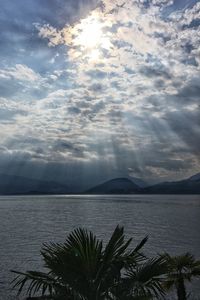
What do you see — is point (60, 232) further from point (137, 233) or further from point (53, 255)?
point (53, 255)

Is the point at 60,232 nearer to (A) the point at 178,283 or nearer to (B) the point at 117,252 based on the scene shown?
(A) the point at 178,283

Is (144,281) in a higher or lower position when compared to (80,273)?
lower

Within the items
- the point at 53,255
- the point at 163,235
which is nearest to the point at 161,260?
the point at 53,255

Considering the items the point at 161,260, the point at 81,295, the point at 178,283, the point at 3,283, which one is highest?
the point at 161,260

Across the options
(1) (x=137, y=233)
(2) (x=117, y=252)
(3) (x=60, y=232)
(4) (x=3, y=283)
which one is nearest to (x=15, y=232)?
(3) (x=60, y=232)

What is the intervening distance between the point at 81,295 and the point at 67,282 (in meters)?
0.57

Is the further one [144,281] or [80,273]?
[144,281]

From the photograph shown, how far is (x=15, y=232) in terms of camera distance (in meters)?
120

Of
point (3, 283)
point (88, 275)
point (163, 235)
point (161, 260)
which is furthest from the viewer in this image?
A: point (163, 235)

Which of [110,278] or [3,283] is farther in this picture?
[3,283]

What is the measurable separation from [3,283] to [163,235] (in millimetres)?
67422

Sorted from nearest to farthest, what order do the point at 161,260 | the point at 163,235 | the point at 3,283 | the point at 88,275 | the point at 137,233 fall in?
the point at 88,275 → the point at 161,260 → the point at 3,283 → the point at 163,235 → the point at 137,233

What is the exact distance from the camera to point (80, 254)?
10.4 m

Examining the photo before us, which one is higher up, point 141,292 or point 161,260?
point 161,260
